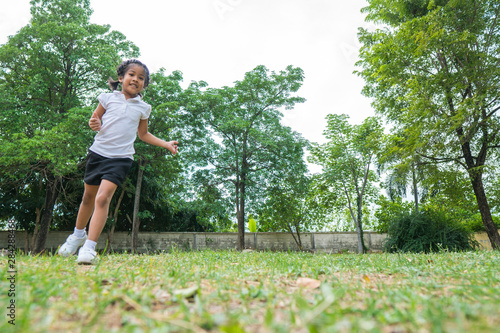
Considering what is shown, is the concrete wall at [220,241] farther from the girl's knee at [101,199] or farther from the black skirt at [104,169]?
the girl's knee at [101,199]

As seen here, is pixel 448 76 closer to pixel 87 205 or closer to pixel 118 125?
pixel 118 125

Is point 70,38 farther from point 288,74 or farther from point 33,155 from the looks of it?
point 288,74

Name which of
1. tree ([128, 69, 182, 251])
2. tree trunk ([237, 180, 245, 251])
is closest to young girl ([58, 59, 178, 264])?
tree ([128, 69, 182, 251])

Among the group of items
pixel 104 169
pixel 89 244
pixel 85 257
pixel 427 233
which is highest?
pixel 104 169

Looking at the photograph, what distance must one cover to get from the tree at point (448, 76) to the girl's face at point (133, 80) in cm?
943

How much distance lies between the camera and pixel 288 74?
17734 millimetres

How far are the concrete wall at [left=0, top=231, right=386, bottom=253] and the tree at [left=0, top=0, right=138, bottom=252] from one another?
3300 mm

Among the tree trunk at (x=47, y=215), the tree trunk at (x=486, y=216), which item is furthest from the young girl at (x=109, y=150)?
the tree trunk at (x=47, y=215)

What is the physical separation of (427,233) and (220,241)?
38.0 feet

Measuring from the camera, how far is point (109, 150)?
307 centimetres

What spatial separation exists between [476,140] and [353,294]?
14050 mm

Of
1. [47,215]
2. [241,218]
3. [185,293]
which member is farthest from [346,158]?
[185,293]

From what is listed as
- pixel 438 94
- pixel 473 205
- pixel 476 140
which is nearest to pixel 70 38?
pixel 438 94

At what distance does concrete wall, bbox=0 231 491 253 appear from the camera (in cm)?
1628
